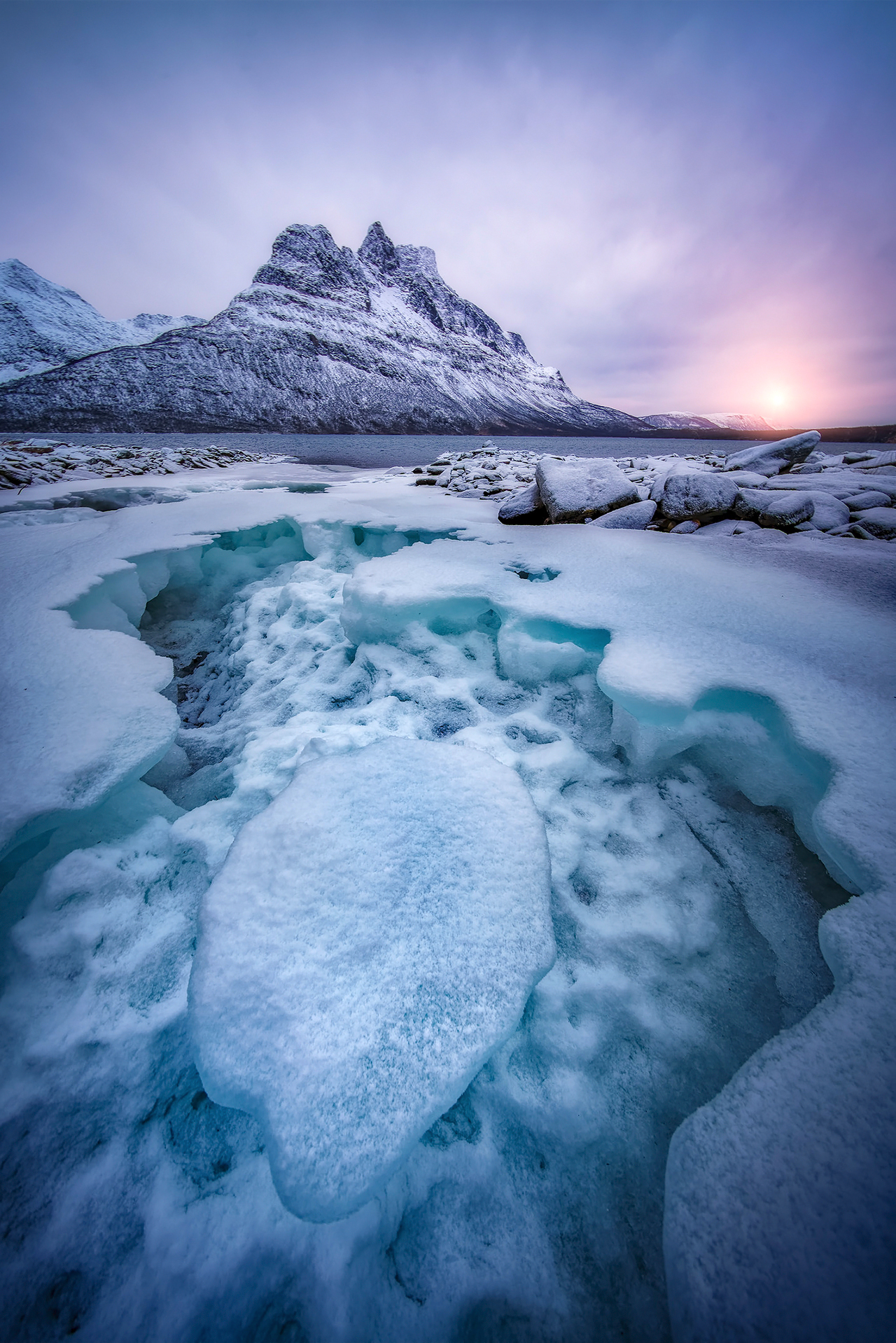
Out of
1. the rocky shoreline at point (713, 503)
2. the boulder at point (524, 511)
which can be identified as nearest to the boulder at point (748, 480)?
the rocky shoreline at point (713, 503)

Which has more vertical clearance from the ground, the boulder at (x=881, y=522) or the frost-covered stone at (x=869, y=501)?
the frost-covered stone at (x=869, y=501)

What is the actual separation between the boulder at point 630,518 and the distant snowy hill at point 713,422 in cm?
13759

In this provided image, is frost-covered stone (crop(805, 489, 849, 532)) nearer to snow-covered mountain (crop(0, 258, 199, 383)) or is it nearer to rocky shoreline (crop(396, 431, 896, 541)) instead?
rocky shoreline (crop(396, 431, 896, 541))

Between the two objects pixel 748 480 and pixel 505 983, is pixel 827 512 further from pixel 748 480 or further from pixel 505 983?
pixel 505 983

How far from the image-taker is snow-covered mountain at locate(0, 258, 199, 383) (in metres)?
48.2

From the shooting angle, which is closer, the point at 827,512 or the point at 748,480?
the point at 827,512

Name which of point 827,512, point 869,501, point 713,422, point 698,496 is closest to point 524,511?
point 698,496

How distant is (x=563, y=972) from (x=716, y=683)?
3.33ft

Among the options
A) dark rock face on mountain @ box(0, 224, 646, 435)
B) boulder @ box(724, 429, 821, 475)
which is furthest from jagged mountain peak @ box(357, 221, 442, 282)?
boulder @ box(724, 429, 821, 475)

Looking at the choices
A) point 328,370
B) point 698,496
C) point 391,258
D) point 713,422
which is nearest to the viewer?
point 698,496

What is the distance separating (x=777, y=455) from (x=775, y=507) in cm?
216

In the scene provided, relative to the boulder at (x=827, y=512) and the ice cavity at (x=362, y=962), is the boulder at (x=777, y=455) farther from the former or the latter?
the ice cavity at (x=362, y=962)

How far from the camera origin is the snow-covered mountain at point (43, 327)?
48250 millimetres

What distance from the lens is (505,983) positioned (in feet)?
3.10
